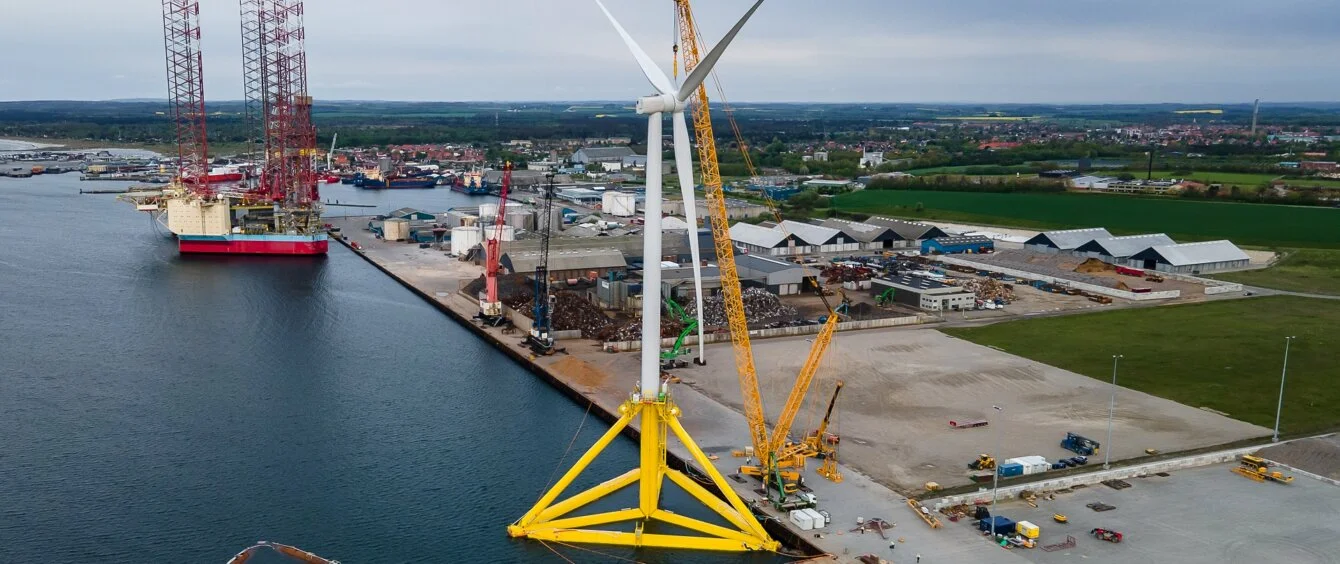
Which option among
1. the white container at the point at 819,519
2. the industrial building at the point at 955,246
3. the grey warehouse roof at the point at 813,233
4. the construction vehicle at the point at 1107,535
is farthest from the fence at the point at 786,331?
the industrial building at the point at 955,246

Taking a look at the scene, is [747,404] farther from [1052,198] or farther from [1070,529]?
[1052,198]

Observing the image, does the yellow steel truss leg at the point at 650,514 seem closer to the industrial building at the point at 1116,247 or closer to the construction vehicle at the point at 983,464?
the construction vehicle at the point at 983,464

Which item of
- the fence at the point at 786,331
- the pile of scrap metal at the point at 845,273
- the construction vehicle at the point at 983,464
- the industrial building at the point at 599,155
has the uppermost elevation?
the industrial building at the point at 599,155

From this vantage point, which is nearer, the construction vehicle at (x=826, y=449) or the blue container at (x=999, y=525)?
the blue container at (x=999, y=525)

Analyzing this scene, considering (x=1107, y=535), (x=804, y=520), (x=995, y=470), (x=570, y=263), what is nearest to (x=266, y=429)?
(x=804, y=520)

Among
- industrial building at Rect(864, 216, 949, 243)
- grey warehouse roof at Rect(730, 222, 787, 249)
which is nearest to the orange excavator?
grey warehouse roof at Rect(730, 222, 787, 249)

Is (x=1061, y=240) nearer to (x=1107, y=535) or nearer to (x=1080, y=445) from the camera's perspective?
(x=1080, y=445)

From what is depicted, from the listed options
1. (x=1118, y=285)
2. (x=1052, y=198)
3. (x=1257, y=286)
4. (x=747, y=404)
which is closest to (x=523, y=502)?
(x=747, y=404)

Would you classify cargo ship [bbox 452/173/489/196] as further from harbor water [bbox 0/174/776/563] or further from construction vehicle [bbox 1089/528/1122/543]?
construction vehicle [bbox 1089/528/1122/543]
